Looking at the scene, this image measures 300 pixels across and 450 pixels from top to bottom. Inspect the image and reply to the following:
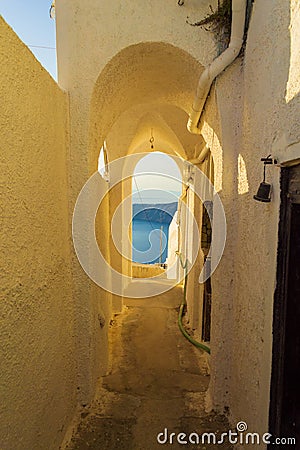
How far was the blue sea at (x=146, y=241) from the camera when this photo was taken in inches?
374

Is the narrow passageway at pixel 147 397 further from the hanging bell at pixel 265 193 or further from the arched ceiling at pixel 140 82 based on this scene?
the arched ceiling at pixel 140 82

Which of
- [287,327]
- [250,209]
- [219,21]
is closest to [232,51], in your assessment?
[219,21]

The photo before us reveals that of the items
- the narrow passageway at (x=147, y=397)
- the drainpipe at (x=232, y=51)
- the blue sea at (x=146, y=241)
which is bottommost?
the narrow passageway at (x=147, y=397)

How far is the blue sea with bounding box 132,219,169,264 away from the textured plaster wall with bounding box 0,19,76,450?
6598mm

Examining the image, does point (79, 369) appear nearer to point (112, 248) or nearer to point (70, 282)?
point (70, 282)

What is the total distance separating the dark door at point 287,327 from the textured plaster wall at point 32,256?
1357 mm

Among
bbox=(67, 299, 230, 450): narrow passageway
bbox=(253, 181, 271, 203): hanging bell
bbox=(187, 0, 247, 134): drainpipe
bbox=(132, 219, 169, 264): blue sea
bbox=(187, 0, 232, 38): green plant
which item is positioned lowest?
bbox=(67, 299, 230, 450): narrow passageway

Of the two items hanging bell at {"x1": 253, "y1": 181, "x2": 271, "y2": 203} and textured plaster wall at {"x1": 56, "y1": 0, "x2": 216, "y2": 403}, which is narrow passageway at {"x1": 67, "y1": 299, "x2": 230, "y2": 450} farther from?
hanging bell at {"x1": 253, "y1": 181, "x2": 271, "y2": 203}

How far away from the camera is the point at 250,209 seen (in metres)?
2.05

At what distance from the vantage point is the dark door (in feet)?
4.86

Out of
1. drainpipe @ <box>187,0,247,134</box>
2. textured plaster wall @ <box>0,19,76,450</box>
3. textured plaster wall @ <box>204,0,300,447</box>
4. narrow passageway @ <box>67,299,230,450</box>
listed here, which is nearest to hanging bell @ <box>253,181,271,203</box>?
textured plaster wall @ <box>204,0,300,447</box>

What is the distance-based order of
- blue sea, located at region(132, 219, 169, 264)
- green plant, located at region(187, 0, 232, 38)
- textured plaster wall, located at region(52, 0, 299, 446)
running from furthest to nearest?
blue sea, located at region(132, 219, 169, 264) → green plant, located at region(187, 0, 232, 38) → textured plaster wall, located at region(52, 0, 299, 446)

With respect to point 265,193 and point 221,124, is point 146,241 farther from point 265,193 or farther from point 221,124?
point 265,193

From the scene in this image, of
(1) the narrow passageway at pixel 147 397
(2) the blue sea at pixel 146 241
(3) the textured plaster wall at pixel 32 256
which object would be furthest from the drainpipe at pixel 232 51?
(2) the blue sea at pixel 146 241
